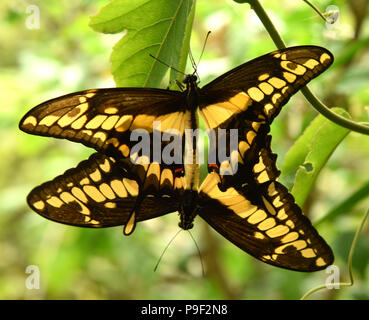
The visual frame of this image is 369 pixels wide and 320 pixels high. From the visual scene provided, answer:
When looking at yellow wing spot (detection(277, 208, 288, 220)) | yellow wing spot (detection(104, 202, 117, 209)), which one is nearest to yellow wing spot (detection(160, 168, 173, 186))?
yellow wing spot (detection(104, 202, 117, 209))

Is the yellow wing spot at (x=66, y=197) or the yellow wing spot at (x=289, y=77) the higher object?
the yellow wing spot at (x=289, y=77)

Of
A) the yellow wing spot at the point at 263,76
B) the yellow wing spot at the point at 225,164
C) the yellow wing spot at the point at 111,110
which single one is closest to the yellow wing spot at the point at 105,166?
the yellow wing spot at the point at 111,110

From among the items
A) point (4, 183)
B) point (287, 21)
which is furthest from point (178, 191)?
point (4, 183)

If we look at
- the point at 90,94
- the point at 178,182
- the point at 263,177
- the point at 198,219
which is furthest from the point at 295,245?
the point at 198,219

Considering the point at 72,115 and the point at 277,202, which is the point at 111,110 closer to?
the point at 72,115

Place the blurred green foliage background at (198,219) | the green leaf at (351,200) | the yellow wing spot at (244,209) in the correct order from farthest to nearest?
the blurred green foliage background at (198,219) < the green leaf at (351,200) < the yellow wing spot at (244,209)

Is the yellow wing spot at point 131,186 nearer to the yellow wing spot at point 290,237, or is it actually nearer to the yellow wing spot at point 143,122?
the yellow wing spot at point 143,122
